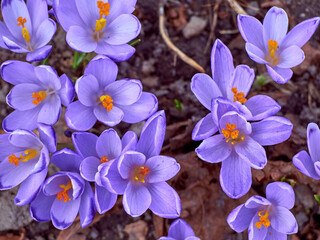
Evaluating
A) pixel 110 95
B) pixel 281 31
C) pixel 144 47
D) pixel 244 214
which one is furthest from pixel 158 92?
pixel 244 214

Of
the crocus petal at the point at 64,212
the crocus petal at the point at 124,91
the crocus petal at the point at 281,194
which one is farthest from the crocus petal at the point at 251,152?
the crocus petal at the point at 64,212

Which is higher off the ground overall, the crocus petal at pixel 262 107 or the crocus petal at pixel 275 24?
the crocus petal at pixel 275 24

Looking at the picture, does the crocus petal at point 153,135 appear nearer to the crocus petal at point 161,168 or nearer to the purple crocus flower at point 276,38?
the crocus petal at point 161,168

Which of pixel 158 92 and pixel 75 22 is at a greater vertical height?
pixel 75 22

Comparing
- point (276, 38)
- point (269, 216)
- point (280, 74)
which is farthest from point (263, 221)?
point (276, 38)

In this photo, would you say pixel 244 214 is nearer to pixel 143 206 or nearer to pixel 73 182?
pixel 143 206

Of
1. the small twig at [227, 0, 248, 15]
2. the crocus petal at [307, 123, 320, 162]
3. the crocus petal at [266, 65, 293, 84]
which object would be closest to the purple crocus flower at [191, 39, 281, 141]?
the crocus petal at [266, 65, 293, 84]

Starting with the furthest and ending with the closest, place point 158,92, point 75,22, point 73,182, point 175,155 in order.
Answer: point 158,92 < point 175,155 < point 75,22 < point 73,182
